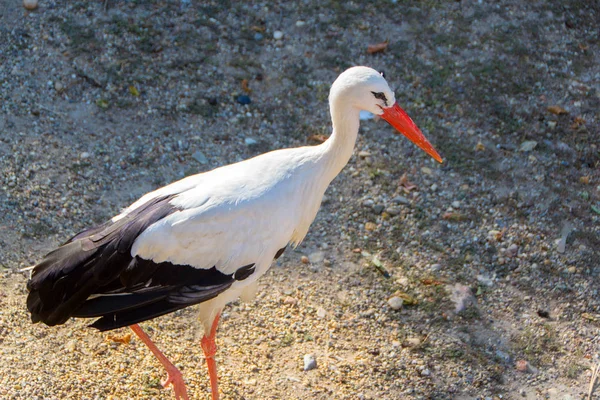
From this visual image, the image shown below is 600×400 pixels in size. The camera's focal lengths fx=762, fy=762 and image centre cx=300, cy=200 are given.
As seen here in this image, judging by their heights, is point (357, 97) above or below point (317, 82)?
above

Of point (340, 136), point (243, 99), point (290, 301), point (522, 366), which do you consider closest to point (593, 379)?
→ point (522, 366)

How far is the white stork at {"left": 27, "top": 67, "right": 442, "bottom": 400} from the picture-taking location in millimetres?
3998

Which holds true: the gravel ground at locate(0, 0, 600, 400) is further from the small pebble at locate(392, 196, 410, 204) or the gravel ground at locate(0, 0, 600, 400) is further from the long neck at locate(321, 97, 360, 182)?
the long neck at locate(321, 97, 360, 182)

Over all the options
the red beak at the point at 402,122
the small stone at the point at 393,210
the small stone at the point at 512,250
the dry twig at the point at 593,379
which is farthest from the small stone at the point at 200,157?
the dry twig at the point at 593,379

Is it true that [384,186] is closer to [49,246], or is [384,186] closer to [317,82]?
[317,82]

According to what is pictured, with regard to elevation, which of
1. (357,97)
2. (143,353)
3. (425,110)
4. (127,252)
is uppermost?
(357,97)

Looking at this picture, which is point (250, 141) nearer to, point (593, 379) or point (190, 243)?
point (190, 243)

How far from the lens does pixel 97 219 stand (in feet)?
17.9

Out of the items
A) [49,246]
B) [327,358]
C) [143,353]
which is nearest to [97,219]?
[49,246]

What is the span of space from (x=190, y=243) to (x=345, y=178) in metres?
2.27

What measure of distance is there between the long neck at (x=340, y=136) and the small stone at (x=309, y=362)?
1.18 metres

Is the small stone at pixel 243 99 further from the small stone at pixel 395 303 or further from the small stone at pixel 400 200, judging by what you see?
the small stone at pixel 395 303

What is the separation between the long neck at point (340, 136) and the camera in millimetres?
4320

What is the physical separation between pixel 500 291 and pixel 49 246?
313 centimetres
